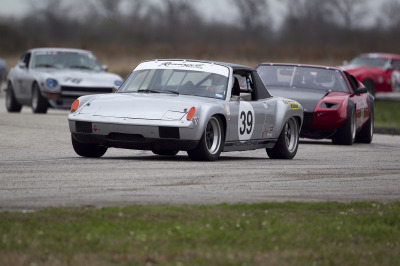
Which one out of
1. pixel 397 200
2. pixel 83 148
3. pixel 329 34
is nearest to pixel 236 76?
pixel 83 148

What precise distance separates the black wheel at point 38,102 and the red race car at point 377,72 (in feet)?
46.6

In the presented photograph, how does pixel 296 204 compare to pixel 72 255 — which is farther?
pixel 296 204

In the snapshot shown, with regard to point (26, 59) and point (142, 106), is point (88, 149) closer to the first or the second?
point (142, 106)

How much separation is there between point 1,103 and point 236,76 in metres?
16.6

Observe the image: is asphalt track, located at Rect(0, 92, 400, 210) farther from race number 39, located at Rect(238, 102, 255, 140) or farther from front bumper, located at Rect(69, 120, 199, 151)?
race number 39, located at Rect(238, 102, 255, 140)

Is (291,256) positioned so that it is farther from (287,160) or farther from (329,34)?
(329,34)

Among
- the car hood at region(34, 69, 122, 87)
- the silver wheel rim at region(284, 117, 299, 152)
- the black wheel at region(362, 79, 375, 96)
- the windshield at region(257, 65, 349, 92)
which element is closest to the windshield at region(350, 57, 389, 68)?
the black wheel at region(362, 79, 375, 96)

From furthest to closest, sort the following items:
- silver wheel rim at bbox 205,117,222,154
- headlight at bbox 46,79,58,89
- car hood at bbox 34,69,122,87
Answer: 1. car hood at bbox 34,69,122,87
2. headlight at bbox 46,79,58,89
3. silver wheel rim at bbox 205,117,222,154

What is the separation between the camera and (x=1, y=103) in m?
28.5

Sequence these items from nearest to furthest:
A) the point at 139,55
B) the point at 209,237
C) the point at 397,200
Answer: the point at 209,237
the point at 397,200
the point at 139,55

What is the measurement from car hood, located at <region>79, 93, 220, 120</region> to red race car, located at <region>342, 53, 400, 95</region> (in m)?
22.9

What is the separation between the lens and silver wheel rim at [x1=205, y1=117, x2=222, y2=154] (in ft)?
38.3

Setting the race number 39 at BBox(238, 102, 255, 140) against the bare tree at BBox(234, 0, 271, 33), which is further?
the bare tree at BBox(234, 0, 271, 33)

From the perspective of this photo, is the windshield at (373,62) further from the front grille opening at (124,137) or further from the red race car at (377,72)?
the front grille opening at (124,137)
